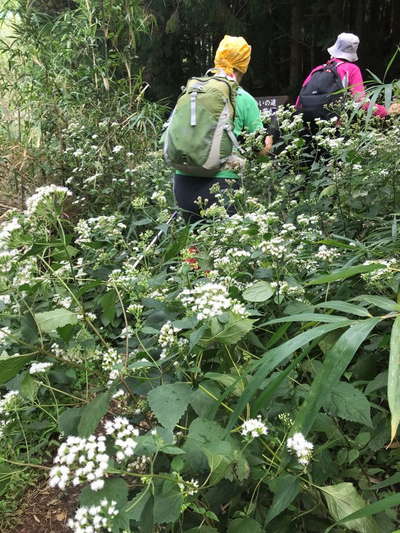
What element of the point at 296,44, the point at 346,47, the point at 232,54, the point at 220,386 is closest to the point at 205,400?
the point at 220,386

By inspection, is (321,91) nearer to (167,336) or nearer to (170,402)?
(167,336)

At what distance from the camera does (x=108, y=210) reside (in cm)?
309

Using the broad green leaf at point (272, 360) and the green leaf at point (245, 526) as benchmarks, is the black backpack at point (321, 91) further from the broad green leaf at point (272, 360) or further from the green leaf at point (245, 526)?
the green leaf at point (245, 526)

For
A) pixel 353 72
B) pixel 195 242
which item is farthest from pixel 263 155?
pixel 353 72

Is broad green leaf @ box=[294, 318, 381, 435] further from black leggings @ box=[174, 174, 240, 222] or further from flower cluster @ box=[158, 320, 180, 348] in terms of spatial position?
black leggings @ box=[174, 174, 240, 222]

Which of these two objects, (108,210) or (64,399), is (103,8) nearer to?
(108,210)

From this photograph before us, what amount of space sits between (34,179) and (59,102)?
2.30 ft

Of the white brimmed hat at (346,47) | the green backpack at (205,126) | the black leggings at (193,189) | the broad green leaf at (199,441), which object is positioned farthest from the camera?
the white brimmed hat at (346,47)

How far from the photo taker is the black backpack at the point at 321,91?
3.36 meters

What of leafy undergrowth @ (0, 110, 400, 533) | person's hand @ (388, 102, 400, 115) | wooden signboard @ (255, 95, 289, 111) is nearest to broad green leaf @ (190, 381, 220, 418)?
leafy undergrowth @ (0, 110, 400, 533)

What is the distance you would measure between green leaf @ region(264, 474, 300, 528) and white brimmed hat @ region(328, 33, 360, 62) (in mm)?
3442

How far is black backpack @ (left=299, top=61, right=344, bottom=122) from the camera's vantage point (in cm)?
336

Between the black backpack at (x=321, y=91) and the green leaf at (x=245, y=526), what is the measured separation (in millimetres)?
3088

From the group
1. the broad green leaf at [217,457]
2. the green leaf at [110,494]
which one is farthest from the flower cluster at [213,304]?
the green leaf at [110,494]
